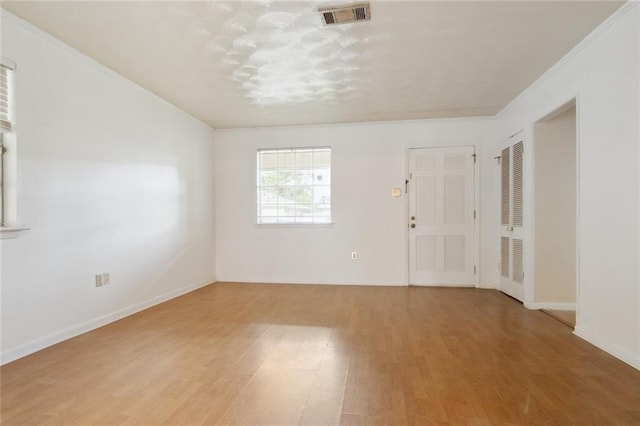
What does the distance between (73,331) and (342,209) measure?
3.75m

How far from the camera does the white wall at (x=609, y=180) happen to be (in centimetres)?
237

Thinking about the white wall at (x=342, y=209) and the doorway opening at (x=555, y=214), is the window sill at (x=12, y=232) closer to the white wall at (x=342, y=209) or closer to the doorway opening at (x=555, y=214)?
the white wall at (x=342, y=209)

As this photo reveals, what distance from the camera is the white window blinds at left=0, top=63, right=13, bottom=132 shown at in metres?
2.47

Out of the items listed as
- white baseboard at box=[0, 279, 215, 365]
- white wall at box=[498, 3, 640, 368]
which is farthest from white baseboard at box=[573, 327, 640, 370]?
white baseboard at box=[0, 279, 215, 365]

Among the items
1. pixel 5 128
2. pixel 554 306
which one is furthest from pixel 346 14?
pixel 554 306

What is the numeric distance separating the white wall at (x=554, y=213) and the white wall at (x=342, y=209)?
1.15m

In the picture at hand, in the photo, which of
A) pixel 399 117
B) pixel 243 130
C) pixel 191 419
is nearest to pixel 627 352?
pixel 191 419

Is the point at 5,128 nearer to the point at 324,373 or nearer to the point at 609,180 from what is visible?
the point at 324,373

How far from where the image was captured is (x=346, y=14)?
2.41 meters

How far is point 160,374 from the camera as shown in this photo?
2.29 m

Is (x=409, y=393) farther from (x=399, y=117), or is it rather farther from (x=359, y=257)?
(x=399, y=117)

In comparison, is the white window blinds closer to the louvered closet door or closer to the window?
the window

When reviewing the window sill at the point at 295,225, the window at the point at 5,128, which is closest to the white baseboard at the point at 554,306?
the window sill at the point at 295,225

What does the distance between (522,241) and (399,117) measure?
246 centimetres
